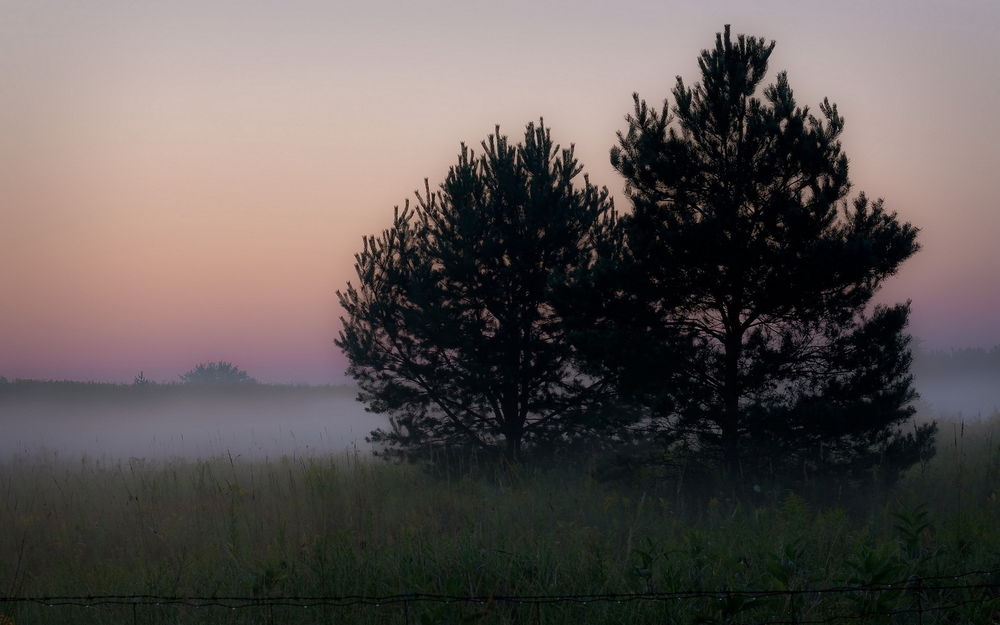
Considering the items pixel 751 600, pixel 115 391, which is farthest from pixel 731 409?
pixel 115 391

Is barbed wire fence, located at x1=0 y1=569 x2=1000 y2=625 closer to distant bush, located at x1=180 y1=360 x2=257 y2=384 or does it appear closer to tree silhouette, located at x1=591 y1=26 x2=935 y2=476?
tree silhouette, located at x1=591 y1=26 x2=935 y2=476

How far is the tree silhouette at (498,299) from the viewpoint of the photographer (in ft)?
48.2

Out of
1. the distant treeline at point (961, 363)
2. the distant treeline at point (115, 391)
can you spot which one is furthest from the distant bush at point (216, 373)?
the distant treeline at point (961, 363)

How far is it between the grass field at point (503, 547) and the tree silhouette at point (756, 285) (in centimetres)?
116

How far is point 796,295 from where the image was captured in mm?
11930

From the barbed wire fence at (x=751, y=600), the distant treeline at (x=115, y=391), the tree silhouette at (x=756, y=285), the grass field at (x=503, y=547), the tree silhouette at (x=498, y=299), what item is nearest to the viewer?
the barbed wire fence at (x=751, y=600)

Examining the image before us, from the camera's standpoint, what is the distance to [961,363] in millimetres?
63312

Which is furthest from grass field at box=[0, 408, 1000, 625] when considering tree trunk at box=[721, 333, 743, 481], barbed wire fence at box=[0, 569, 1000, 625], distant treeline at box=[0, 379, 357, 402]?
distant treeline at box=[0, 379, 357, 402]

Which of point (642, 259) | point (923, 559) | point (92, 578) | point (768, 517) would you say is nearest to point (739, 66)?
point (642, 259)

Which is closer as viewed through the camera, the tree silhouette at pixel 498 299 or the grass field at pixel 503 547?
the grass field at pixel 503 547

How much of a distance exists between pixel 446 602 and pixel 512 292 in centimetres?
972

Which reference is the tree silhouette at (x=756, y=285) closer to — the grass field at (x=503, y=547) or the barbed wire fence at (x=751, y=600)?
the grass field at (x=503, y=547)

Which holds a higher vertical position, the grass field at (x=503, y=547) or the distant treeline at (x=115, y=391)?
the distant treeline at (x=115, y=391)

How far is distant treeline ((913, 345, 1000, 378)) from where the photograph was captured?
2420 inches
